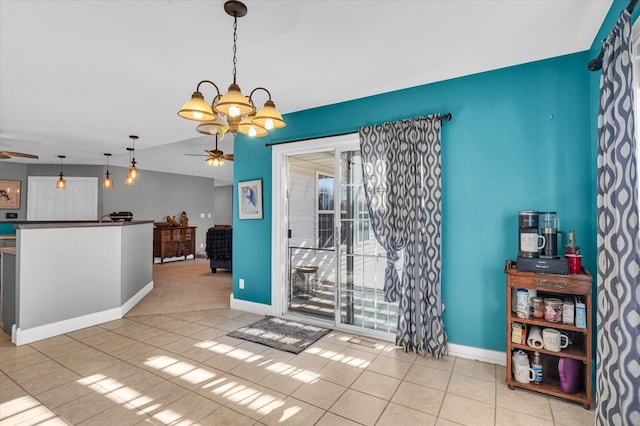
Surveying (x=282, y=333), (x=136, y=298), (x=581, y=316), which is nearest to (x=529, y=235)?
(x=581, y=316)

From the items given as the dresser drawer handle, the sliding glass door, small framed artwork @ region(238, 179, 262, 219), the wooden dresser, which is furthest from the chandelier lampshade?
the wooden dresser

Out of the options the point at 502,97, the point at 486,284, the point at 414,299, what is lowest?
the point at 414,299

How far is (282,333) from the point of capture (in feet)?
10.9

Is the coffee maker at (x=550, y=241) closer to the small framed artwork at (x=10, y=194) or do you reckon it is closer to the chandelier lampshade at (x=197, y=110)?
the chandelier lampshade at (x=197, y=110)

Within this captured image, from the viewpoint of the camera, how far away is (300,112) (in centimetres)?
371

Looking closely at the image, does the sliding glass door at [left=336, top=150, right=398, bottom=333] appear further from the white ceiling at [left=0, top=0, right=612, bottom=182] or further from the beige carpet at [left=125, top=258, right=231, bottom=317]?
the beige carpet at [left=125, top=258, right=231, bottom=317]

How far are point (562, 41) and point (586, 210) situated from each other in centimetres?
125

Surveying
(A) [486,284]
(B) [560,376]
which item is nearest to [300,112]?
(A) [486,284]

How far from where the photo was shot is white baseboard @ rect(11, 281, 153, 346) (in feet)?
10.1

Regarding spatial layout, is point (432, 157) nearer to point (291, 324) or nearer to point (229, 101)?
point (229, 101)

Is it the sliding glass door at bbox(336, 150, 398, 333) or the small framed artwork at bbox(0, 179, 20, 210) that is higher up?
the small framed artwork at bbox(0, 179, 20, 210)

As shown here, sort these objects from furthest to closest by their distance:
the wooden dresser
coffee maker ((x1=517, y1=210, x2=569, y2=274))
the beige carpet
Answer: the wooden dresser, the beige carpet, coffee maker ((x1=517, y1=210, x2=569, y2=274))

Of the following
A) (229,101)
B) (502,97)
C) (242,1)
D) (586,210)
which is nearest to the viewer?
(229,101)

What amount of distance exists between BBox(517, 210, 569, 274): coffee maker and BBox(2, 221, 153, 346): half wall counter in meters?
4.31
